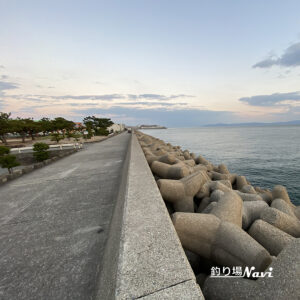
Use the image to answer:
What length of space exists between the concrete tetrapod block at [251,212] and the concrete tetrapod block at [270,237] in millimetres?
586

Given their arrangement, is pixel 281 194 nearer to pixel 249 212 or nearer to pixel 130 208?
pixel 249 212

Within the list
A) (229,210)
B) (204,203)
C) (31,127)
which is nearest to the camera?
(229,210)

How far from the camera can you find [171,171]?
14.6 ft

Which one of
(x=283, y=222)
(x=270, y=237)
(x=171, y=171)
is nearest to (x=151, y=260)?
(x=270, y=237)

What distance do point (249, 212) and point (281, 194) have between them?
131 inches

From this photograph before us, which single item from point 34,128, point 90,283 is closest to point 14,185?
point 90,283

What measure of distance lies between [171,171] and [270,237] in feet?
8.45

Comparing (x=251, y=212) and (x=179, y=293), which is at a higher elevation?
(x=179, y=293)

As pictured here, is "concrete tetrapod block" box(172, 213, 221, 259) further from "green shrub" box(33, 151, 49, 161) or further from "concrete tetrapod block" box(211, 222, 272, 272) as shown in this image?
"green shrub" box(33, 151, 49, 161)

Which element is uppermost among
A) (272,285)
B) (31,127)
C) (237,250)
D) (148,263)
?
(31,127)

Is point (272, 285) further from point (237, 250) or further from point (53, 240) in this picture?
point (53, 240)

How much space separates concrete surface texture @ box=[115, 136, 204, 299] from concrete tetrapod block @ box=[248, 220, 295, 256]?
1.42 metres

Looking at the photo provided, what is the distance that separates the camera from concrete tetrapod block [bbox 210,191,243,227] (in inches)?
93.8

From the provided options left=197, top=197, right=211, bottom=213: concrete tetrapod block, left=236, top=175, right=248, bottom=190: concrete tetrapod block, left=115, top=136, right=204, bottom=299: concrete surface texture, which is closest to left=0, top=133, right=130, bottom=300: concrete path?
left=115, top=136, right=204, bottom=299: concrete surface texture
